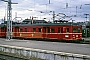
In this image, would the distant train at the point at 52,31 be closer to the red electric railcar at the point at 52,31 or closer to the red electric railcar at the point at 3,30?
the red electric railcar at the point at 52,31

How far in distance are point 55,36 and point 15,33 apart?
9739mm

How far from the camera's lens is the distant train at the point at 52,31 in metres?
37.5

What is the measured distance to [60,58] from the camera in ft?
44.6

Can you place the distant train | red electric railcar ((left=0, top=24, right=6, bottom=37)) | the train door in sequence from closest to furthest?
the distant train → the train door → red electric railcar ((left=0, top=24, right=6, bottom=37))

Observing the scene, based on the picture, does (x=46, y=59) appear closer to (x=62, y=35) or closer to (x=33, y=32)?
(x=62, y=35)

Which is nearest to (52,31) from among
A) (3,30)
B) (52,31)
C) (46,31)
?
(52,31)

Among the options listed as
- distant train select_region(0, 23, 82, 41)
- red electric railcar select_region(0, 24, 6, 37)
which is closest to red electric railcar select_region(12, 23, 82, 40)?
distant train select_region(0, 23, 82, 41)

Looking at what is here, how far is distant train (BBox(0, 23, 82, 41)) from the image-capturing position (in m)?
37.5

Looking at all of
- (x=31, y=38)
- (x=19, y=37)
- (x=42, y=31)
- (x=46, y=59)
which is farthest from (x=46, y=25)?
(x=46, y=59)

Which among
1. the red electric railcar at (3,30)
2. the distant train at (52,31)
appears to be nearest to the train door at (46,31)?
the distant train at (52,31)

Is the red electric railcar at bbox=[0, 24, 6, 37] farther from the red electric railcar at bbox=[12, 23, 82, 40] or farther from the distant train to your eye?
the red electric railcar at bbox=[12, 23, 82, 40]

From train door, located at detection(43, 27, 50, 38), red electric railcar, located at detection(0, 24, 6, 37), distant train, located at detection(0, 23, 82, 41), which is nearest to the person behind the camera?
distant train, located at detection(0, 23, 82, 41)

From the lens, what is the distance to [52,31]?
38375 millimetres

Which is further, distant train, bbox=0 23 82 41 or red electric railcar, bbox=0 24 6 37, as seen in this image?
red electric railcar, bbox=0 24 6 37
